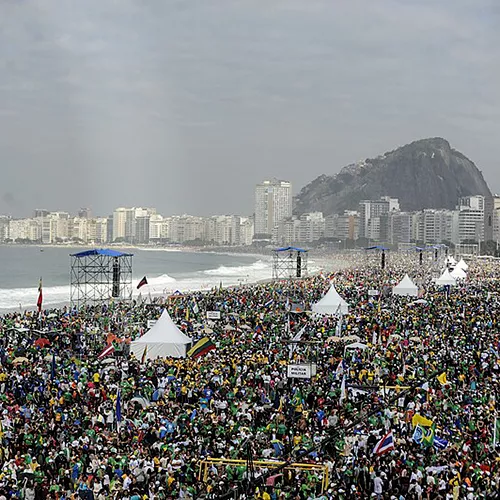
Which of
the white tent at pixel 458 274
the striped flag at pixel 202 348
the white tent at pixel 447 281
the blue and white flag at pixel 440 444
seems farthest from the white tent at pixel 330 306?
the white tent at pixel 458 274

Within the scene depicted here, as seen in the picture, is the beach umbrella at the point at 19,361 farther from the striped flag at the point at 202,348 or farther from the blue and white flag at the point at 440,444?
the blue and white flag at the point at 440,444

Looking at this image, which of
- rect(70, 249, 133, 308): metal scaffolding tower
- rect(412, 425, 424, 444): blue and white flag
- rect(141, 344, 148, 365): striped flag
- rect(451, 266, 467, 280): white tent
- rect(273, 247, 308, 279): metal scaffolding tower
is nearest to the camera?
rect(412, 425, 424, 444): blue and white flag

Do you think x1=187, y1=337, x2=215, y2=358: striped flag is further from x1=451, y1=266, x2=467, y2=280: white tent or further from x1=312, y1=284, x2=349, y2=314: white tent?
x1=451, y1=266, x2=467, y2=280: white tent

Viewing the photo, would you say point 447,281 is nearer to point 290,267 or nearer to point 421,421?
point 421,421

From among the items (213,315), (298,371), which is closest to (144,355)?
(298,371)

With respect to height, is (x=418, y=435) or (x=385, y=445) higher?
(x=385, y=445)

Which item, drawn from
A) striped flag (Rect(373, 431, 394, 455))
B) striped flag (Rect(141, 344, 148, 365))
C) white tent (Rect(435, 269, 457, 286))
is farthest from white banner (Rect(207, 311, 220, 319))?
white tent (Rect(435, 269, 457, 286))
